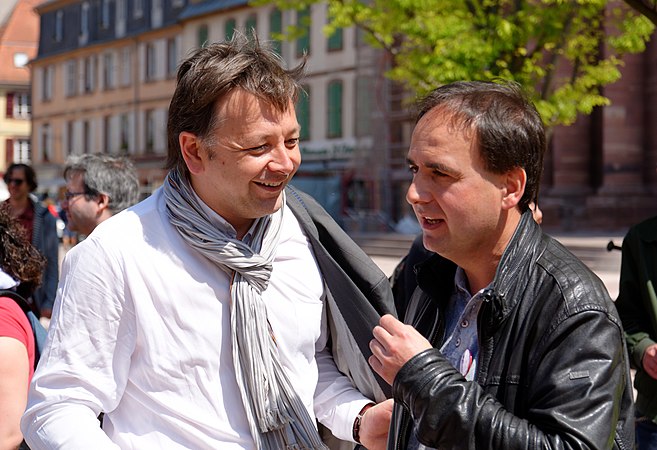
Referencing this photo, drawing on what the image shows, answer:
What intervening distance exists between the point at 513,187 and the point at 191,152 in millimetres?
939

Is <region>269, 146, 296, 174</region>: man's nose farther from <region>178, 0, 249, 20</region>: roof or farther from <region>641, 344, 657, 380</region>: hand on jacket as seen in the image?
<region>178, 0, 249, 20</region>: roof

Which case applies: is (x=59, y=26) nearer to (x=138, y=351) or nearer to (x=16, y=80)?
(x=16, y=80)

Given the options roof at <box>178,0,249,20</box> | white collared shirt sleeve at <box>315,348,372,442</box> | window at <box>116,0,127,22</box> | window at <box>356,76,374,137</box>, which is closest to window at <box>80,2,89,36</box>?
window at <box>116,0,127,22</box>

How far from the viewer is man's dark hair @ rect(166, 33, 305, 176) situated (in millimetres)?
2619

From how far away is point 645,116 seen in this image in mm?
27656

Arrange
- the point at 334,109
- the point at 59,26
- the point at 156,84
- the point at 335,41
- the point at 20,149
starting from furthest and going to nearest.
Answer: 1. the point at 20,149
2. the point at 59,26
3. the point at 156,84
4. the point at 334,109
5. the point at 335,41

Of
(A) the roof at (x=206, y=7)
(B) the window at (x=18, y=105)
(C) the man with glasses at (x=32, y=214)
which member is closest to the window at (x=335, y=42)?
(A) the roof at (x=206, y=7)

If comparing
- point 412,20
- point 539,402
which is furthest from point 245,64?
point 412,20

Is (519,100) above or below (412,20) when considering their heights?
below

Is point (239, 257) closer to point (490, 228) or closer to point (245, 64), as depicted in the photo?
point (245, 64)

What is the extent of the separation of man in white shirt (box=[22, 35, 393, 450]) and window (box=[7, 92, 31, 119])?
220 feet

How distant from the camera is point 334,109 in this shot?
39062 mm

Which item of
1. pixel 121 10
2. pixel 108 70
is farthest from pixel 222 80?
pixel 108 70

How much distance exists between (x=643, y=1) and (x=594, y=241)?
16617mm
